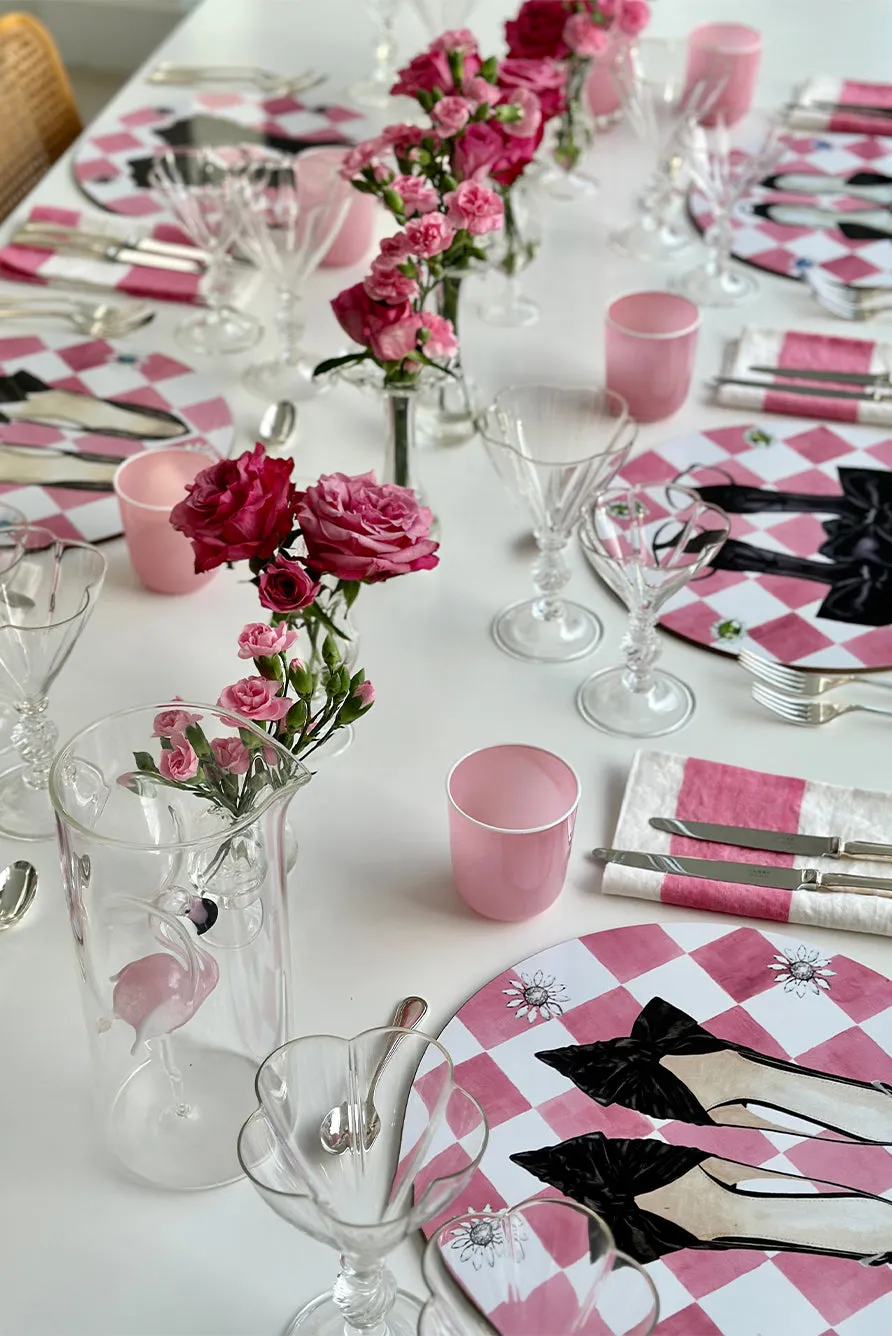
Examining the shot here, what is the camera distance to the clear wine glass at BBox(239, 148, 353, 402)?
1437 millimetres

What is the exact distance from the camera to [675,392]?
4.57 feet

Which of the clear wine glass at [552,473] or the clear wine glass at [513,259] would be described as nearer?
the clear wine glass at [552,473]

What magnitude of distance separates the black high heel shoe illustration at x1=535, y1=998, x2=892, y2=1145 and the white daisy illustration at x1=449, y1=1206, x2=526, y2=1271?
11 cm

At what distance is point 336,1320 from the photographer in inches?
29.2

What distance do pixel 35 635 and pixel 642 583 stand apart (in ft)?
1.42

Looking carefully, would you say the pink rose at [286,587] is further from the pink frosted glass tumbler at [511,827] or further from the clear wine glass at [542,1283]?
the clear wine glass at [542,1283]

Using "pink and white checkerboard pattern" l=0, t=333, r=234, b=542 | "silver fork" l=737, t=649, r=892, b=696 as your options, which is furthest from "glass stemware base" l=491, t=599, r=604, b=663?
"pink and white checkerboard pattern" l=0, t=333, r=234, b=542

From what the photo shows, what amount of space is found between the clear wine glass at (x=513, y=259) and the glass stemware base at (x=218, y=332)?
0.25m

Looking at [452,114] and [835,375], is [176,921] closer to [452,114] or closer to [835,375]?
[452,114]

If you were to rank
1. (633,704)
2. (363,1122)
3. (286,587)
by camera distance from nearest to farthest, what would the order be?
1. (363,1122)
2. (286,587)
3. (633,704)

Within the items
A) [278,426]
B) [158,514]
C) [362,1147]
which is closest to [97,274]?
[278,426]

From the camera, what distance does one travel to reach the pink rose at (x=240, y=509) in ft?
2.83

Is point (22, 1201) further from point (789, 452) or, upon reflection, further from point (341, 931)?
point (789, 452)

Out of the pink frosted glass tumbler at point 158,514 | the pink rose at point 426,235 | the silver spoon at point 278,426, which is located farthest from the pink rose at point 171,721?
the silver spoon at point 278,426
